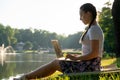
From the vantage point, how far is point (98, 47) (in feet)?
21.6

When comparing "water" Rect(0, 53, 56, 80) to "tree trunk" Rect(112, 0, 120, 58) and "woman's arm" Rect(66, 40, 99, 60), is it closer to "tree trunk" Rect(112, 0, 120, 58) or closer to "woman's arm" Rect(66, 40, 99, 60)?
"tree trunk" Rect(112, 0, 120, 58)

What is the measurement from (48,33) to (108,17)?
115787 mm

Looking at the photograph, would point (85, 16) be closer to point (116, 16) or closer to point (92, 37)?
point (92, 37)

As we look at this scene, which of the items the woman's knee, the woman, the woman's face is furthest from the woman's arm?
the woman's face

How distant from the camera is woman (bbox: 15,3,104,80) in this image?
6.63m

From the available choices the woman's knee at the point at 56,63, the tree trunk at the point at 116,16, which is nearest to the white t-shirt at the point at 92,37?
the woman's knee at the point at 56,63

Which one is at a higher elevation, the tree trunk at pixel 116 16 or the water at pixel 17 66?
the tree trunk at pixel 116 16

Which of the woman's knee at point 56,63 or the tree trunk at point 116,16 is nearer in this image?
the woman's knee at point 56,63

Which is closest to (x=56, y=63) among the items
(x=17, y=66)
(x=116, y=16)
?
(x=116, y=16)

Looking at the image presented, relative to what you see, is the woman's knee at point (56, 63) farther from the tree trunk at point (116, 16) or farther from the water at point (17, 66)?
the water at point (17, 66)

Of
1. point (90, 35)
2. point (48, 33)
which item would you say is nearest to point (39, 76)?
point (90, 35)

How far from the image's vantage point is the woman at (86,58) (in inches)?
261

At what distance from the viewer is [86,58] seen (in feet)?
21.7

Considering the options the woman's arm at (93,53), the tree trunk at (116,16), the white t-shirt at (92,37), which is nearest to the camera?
the woman's arm at (93,53)
